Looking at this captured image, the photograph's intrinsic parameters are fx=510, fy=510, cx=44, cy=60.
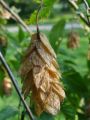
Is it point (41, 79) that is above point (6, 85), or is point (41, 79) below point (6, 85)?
above

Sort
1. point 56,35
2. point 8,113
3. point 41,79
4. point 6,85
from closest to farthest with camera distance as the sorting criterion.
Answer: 1. point 41,79
2. point 8,113
3. point 56,35
4. point 6,85

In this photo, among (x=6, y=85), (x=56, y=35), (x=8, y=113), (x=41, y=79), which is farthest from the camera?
(x=6, y=85)

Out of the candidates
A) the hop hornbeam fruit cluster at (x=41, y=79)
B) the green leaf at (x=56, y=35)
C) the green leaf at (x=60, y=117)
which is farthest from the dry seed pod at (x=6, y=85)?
the hop hornbeam fruit cluster at (x=41, y=79)

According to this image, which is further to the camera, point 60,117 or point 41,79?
point 60,117

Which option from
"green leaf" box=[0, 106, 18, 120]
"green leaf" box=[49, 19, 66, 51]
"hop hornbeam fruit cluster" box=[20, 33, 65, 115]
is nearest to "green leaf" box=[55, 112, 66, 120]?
"green leaf" box=[0, 106, 18, 120]

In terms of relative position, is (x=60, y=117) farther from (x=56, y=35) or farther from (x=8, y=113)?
(x=56, y=35)

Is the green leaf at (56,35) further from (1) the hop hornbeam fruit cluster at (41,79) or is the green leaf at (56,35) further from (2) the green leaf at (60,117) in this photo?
(1) the hop hornbeam fruit cluster at (41,79)

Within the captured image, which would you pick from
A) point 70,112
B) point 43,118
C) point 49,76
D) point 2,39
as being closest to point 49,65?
point 49,76

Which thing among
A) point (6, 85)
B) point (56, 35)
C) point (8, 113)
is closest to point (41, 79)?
point (8, 113)
